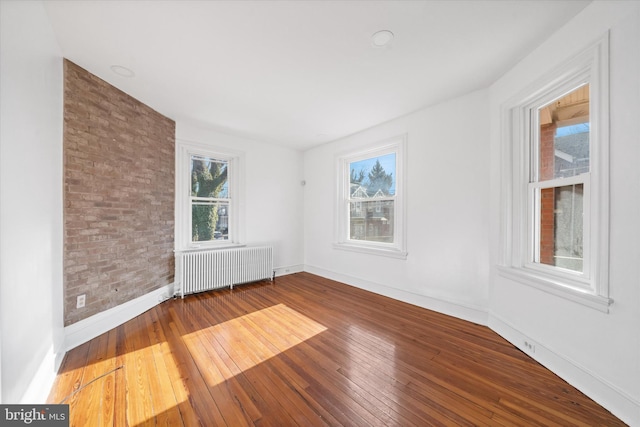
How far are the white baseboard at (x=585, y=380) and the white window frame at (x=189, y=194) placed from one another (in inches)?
161

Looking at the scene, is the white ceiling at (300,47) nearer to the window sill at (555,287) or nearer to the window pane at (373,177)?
the window pane at (373,177)

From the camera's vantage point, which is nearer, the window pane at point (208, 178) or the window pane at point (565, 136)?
the window pane at point (565, 136)

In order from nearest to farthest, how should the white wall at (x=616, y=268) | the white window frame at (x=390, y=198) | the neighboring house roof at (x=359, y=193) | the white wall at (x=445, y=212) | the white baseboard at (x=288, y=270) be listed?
1. the white wall at (x=616, y=268)
2. the white wall at (x=445, y=212)
3. the white window frame at (x=390, y=198)
4. the neighboring house roof at (x=359, y=193)
5. the white baseboard at (x=288, y=270)

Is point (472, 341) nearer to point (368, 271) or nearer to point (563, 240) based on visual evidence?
point (563, 240)

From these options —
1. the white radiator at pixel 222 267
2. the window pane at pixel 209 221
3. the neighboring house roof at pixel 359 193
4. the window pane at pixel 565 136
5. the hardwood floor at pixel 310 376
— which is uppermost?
the window pane at pixel 565 136

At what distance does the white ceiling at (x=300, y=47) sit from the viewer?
165 centimetres

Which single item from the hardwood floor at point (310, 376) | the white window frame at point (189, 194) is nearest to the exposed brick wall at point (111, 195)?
the white window frame at point (189, 194)

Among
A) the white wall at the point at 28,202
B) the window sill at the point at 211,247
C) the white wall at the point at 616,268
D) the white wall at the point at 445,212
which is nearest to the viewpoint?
the white wall at the point at 28,202

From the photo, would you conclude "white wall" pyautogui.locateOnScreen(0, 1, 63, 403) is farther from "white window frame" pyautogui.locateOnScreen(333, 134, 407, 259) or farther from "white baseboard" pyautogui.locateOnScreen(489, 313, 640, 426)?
"white window frame" pyautogui.locateOnScreen(333, 134, 407, 259)

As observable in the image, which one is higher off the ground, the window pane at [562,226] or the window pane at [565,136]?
the window pane at [565,136]

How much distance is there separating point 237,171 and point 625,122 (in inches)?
179

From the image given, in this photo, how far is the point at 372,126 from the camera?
3871 millimetres

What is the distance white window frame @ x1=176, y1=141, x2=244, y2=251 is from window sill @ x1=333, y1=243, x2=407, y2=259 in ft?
6.29

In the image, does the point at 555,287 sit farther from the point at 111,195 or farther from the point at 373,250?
the point at 111,195
